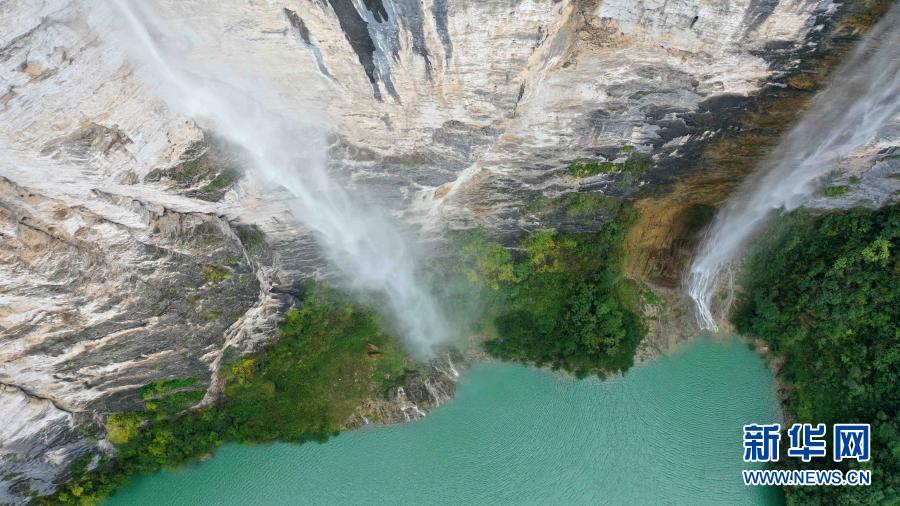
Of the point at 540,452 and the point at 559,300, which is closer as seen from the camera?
the point at 540,452

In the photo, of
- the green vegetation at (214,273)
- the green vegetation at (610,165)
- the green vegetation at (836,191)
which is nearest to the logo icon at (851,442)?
the green vegetation at (836,191)

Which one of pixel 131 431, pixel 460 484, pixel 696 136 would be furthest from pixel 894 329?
pixel 131 431

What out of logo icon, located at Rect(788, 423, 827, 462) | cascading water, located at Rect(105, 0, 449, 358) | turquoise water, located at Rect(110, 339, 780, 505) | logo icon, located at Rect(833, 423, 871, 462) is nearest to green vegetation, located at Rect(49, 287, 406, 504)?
turquoise water, located at Rect(110, 339, 780, 505)

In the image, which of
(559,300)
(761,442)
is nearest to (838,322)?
(761,442)

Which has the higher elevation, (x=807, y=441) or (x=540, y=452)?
(x=807, y=441)

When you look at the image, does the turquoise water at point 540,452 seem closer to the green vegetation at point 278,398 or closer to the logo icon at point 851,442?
the green vegetation at point 278,398

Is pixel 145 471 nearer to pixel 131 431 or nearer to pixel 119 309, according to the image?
pixel 131 431

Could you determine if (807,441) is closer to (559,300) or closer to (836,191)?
(836,191)
